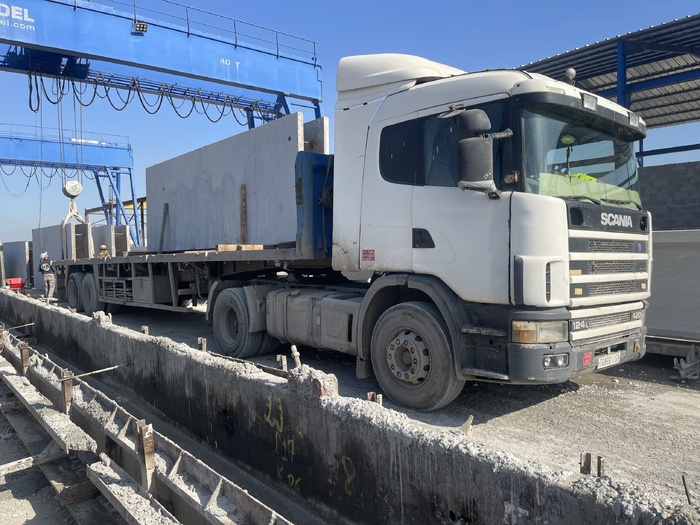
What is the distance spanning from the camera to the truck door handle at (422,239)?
4395mm

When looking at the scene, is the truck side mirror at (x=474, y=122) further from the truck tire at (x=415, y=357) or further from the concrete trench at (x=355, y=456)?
the concrete trench at (x=355, y=456)

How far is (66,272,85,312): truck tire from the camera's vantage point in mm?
12195

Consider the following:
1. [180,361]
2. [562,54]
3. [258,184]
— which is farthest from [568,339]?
[562,54]

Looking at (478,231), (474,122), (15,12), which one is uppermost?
(15,12)

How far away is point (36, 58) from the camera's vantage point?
36.0 feet

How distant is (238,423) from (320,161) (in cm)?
347

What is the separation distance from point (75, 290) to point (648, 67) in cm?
1504

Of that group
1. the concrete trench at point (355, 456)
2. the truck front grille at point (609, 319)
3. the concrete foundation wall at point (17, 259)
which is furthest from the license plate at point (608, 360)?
the concrete foundation wall at point (17, 259)

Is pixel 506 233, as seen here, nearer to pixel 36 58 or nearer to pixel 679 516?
pixel 679 516

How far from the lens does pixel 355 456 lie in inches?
107

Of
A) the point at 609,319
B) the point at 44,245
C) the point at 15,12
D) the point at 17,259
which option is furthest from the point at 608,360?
the point at 17,259

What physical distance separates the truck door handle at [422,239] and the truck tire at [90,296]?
8947mm

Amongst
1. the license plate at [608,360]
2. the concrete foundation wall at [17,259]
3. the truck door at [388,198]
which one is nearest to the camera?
the license plate at [608,360]

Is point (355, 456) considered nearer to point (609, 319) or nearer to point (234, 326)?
point (609, 319)
